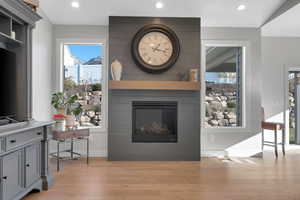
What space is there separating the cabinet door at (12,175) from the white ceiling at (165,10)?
266 cm

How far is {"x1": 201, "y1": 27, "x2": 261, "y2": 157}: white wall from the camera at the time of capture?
15.0ft

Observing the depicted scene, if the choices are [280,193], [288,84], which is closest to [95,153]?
[280,193]

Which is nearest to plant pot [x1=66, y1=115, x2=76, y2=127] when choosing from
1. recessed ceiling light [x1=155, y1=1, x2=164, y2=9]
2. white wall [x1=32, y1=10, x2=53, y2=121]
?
white wall [x1=32, y1=10, x2=53, y2=121]

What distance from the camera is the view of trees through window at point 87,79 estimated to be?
15.0 ft

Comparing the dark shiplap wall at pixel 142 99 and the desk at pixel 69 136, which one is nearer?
the desk at pixel 69 136

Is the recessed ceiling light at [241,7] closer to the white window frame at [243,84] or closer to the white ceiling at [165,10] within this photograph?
the white ceiling at [165,10]

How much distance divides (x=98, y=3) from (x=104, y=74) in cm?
135

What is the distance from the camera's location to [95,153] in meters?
4.43

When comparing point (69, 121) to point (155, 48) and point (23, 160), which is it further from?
point (155, 48)

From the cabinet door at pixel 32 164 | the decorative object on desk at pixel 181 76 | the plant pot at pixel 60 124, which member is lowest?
the cabinet door at pixel 32 164

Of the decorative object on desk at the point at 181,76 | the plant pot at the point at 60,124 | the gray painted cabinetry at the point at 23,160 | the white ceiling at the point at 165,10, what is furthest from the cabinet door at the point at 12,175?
the decorative object on desk at the point at 181,76

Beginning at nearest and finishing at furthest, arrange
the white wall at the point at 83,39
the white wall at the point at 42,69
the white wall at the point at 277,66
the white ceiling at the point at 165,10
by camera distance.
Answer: the white wall at the point at 42,69 → the white ceiling at the point at 165,10 → the white wall at the point at 83,39 → the white wall at the point at 277,66

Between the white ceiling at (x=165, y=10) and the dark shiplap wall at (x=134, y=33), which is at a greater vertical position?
the white ceiling at (x=165, y=10)

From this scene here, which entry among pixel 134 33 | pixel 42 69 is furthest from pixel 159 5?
pixel 42 69
